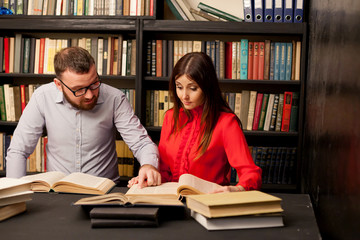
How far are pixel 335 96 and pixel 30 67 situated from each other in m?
2.16

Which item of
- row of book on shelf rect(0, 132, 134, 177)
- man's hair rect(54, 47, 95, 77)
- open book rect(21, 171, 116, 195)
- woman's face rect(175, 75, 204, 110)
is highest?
man's hair rect(54, 47, 95, 77)

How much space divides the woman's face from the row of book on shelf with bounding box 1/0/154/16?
3.82 ft

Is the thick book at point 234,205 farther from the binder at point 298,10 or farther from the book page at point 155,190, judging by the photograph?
the binder at point 298,10

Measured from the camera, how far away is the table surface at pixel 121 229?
105cm

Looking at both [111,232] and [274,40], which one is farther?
[274,40]

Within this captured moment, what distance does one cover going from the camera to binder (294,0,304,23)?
8.70 feet

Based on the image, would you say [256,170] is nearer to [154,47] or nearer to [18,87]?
[154,47]

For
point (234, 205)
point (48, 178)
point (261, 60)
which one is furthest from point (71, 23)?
point (234, 205)

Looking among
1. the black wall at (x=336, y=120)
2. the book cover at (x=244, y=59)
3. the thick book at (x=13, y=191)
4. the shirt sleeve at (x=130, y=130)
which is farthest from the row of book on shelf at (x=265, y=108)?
the thick book at (x=13, y=191)

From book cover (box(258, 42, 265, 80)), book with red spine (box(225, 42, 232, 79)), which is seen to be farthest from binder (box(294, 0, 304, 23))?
book with red spine (box(225, 42, 232, 79))

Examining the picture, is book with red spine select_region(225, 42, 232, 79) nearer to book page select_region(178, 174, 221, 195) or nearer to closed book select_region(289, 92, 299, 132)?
closed book select_region(289, 92, 299, 132)

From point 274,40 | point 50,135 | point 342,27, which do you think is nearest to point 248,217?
point 342,27

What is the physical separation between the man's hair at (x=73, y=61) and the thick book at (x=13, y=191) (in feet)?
2.16

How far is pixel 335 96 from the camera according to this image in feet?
4.95
